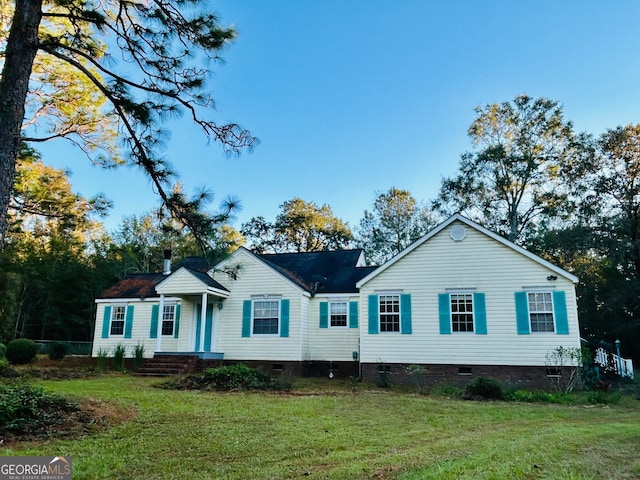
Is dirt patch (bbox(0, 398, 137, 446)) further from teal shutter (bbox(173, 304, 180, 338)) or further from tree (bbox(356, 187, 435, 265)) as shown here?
tree (bbox(356, 187, 435, 265))

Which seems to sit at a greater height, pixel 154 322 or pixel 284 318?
pixel 284 318

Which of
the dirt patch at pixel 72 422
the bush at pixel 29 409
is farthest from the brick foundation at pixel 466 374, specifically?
the bush at pixel 29 409

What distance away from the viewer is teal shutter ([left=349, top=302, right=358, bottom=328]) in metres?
16.8

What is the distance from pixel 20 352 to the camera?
17359mm

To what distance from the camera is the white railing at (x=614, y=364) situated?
17562 mm

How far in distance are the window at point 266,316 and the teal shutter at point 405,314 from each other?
4960 mm

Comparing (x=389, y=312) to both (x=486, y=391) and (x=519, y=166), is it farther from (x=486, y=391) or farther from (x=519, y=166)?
(x=519, y=166)

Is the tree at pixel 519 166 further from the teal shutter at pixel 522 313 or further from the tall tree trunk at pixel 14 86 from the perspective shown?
the tall tree trunk at pixel 14 86

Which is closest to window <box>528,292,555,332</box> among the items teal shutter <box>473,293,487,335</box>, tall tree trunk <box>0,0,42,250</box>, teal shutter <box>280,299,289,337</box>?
teal shutter <box>473,293,487,335</box>

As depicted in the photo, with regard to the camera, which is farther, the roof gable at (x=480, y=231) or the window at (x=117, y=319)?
the window at (x=117, y=319)

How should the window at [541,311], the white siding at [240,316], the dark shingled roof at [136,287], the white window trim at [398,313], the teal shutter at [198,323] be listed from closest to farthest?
the window at [541,311] → the white window trim at [398,313] → the white siding at [240,316] → the teal shutter at [198,323] → the dark shingled roof at [136,287]

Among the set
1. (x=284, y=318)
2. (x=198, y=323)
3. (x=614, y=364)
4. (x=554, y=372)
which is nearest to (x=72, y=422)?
(x=284, y=318)

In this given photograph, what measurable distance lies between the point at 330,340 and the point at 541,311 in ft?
25.0

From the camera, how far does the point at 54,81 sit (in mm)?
9273
